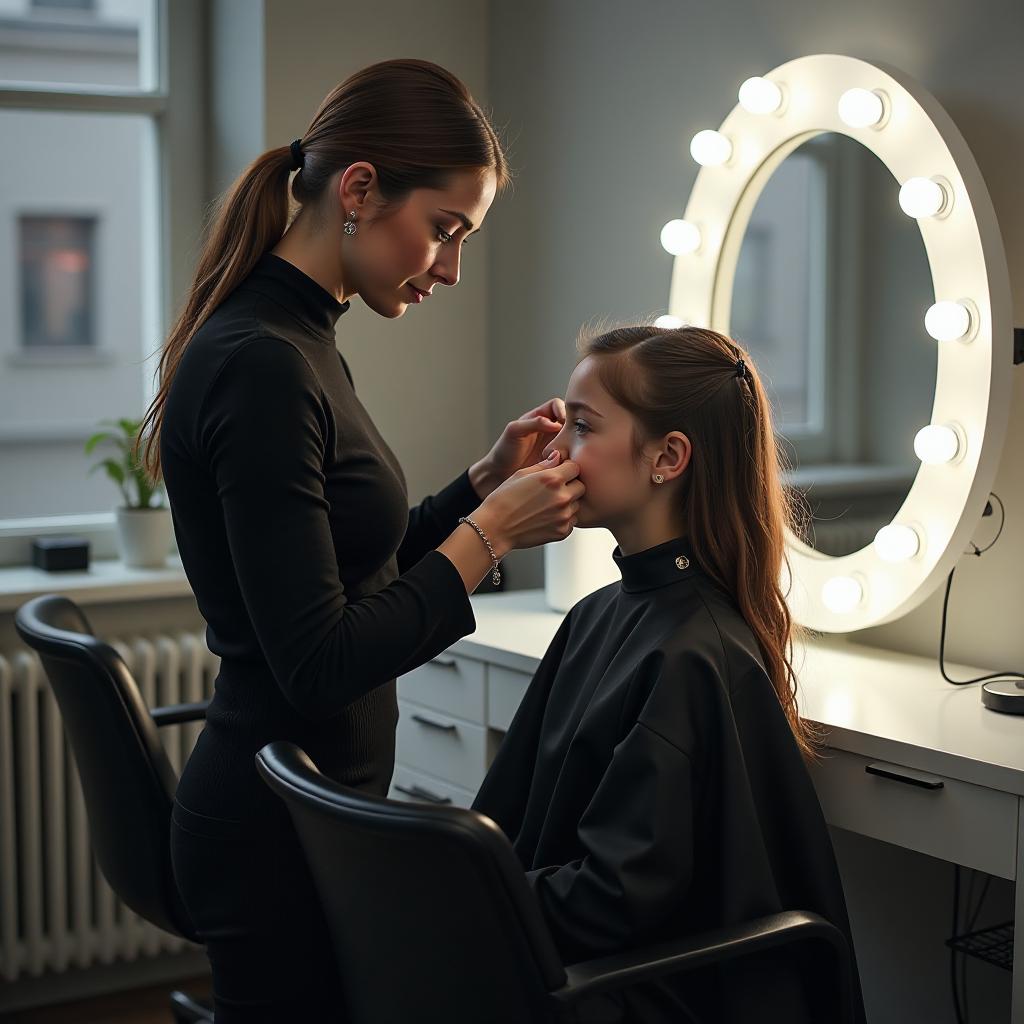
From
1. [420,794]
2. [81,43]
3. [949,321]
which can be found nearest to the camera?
[949,321]

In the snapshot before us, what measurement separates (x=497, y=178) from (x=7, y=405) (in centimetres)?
165

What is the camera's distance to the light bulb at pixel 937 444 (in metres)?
1.75

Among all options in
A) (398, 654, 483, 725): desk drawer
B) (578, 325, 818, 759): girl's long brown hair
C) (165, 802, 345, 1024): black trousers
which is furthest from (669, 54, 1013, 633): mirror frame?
(165, 802, 345, 1024): black trousers

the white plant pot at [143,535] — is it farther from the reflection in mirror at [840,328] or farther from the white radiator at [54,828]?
the reflection in mirror at [840,328]

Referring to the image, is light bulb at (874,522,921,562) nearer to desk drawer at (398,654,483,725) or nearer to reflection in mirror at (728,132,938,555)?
reflection in mirror at (728,132,938,555)

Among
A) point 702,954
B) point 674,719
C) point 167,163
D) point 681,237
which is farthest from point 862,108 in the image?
point 167,163

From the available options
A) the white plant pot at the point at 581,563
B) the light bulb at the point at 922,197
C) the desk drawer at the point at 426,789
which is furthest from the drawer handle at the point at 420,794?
the light bulb at the point at 922,197

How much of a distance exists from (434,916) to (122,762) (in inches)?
31.4

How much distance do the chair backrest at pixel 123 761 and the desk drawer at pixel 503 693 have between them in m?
0.54

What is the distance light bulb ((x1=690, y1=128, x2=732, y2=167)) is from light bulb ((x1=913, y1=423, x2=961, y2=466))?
0.59 m

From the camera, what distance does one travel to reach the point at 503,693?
6.62 ft

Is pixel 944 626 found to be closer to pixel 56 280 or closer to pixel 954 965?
pixel 954 965

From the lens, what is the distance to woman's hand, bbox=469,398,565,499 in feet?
5.39

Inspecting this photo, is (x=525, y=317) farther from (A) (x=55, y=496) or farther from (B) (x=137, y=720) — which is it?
(B) (x=137, y=720)
